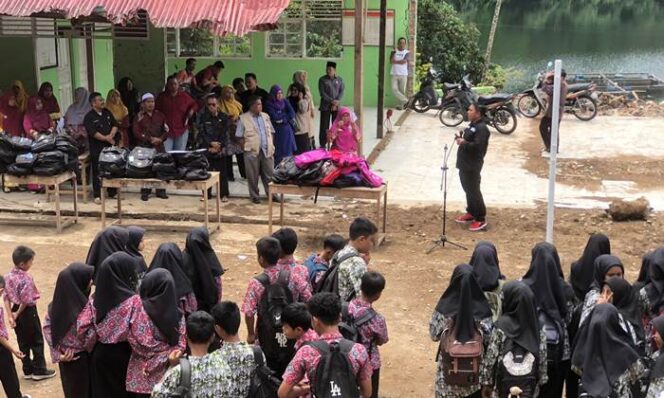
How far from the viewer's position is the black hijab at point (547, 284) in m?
4.76

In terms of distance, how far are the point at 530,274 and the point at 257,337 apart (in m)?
1.67

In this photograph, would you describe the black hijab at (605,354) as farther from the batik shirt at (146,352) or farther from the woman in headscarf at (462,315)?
the batik shirt at (146,352)

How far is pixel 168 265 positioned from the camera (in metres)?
4.99

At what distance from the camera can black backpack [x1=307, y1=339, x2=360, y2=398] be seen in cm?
381

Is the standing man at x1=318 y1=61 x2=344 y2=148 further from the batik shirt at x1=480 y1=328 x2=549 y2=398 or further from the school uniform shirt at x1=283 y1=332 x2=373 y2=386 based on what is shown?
the school uniform shirt at x1=283 y1=332 x2=373 y2=386

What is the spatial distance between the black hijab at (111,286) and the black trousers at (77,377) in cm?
35

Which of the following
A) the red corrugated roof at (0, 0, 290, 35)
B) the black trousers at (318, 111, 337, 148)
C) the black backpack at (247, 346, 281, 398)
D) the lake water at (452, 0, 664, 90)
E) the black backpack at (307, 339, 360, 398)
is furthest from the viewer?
the lake water at (452, 0, 664, 90)

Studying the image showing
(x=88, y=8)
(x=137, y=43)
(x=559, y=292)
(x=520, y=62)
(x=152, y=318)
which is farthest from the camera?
(x=520, y=62)

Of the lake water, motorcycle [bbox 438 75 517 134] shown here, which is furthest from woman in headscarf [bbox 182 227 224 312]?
the lake water

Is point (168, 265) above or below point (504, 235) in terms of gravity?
above

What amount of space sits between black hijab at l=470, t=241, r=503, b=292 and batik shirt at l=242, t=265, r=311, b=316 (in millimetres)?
1014

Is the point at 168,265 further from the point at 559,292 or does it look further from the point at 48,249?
the point at 48,249

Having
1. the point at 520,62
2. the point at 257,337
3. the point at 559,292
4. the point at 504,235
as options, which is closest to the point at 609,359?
the point at 559,292

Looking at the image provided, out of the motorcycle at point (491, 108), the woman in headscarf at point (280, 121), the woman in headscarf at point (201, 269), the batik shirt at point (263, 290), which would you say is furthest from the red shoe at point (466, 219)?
the motorcycle at point (491, 108)
